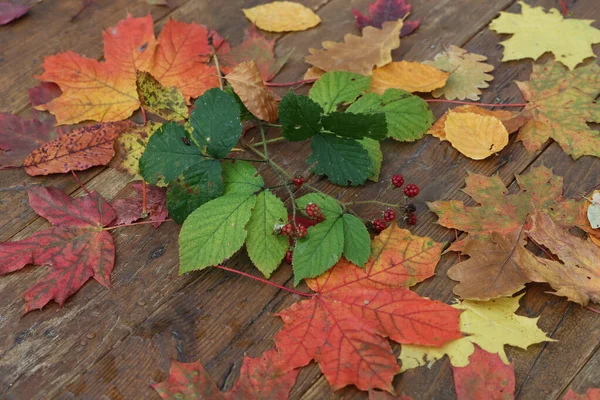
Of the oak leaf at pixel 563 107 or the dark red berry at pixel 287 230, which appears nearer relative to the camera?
the dark red berry at pixel 287 230

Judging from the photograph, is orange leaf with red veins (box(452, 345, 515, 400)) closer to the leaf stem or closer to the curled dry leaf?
the leaf stem

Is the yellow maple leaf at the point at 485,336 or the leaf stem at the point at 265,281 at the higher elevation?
the leaf stem at the point at 265,281

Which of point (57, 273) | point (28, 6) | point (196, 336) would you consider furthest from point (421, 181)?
point (28, 6)

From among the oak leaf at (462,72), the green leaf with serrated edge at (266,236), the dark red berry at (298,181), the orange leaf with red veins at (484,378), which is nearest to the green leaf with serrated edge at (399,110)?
the oak leaf at (462,72)

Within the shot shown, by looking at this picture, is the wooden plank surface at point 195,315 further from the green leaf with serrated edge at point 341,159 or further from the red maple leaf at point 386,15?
the red maple leaf at point 386,15

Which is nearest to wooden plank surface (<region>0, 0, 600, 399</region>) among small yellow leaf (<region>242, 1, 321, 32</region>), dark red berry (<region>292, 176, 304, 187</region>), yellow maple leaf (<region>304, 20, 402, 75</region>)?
dark red berry (<region>292, 176, 304, 187</region>)

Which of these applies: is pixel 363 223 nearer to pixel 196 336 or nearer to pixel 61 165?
pixel 196 336
